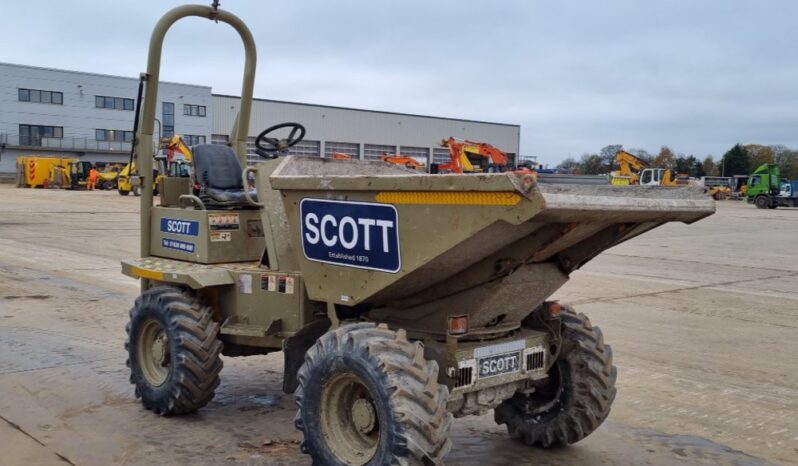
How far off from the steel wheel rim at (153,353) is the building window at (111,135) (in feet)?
222

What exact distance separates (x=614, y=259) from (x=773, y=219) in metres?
18.4

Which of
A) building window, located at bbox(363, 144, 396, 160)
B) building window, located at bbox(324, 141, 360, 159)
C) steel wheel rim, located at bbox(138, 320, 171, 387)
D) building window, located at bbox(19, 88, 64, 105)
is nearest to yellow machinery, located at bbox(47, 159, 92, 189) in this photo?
building window, located at bbox(324, 141, 360, 159)

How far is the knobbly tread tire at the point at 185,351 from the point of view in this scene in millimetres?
4930

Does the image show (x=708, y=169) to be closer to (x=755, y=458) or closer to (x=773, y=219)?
(x=773, y=219)

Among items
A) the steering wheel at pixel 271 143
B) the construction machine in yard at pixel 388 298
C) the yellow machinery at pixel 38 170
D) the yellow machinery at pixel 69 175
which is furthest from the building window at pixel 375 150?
the construction machine in yard at pixel 388 298

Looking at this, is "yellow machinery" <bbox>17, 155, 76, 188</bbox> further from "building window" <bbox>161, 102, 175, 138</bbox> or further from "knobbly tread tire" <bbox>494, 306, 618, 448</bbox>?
"knobbly tread tire" <bbox>494, 306, 618, 448</bbox>

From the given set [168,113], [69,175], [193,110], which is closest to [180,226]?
[69,175]

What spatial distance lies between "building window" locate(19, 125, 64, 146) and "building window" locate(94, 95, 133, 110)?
407 cm

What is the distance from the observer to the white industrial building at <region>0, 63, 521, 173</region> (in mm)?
59812

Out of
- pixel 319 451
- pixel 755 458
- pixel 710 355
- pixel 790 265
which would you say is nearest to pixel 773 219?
pixel 790 265

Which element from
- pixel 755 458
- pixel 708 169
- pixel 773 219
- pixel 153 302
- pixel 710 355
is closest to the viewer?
pixel 755 458

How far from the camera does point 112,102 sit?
6869cm

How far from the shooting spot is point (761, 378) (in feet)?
21.6

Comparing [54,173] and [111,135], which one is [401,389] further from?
[111,135]
